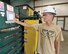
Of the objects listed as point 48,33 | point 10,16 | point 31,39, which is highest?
point 10,16

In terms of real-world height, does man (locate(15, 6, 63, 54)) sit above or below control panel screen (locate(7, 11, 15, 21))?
below

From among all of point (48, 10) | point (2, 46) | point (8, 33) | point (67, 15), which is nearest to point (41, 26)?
point (48, 10)

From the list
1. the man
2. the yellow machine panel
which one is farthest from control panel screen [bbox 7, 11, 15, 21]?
the yellow machine panel

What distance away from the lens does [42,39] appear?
1590 mm

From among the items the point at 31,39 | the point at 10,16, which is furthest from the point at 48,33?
the point at 31,39

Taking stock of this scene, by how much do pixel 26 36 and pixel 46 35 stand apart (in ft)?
2.94

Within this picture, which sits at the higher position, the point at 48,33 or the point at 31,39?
the point at 48,33

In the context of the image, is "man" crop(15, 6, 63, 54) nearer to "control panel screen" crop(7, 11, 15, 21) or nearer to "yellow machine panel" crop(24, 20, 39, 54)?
"control panel screen" crop(7, 11, 15, 21)

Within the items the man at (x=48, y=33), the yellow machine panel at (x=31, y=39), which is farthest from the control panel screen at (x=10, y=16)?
the yellow machine panel at (x=31, y=39)

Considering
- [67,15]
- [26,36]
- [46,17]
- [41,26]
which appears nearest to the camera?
[46,17]

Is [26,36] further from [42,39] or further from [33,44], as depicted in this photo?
[42,39]

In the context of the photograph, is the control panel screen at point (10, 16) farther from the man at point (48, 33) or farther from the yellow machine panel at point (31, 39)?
the yellow machine panel at point (31, 39)

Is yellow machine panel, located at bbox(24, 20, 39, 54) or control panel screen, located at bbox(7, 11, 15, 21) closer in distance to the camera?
control panel screen, located at bbox(7, 11, 15, 21)

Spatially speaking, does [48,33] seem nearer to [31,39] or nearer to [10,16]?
[10,16]
